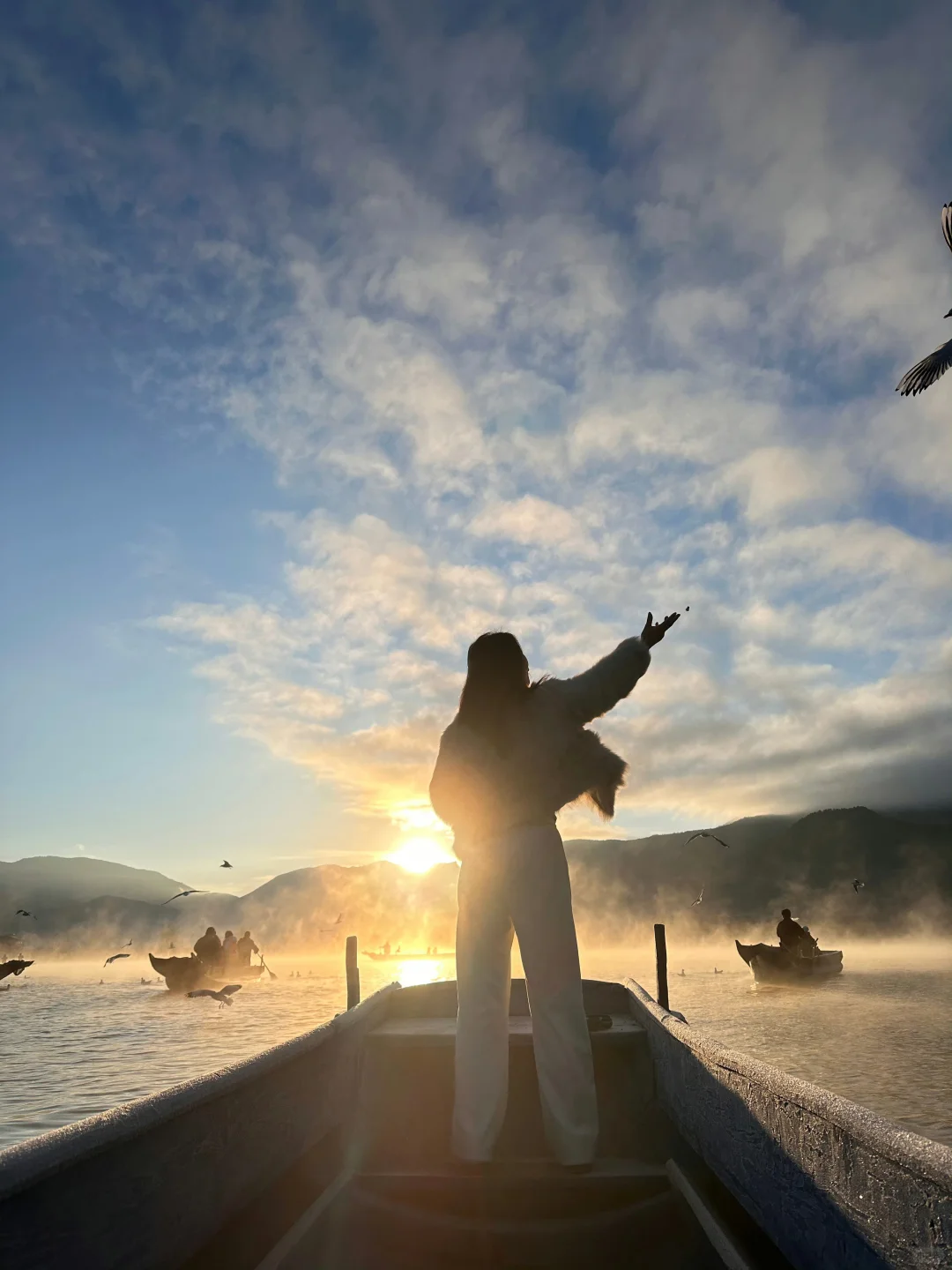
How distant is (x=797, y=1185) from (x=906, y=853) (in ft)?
489

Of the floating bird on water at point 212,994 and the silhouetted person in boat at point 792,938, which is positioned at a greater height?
the silhouetted person in boat at point 792,938

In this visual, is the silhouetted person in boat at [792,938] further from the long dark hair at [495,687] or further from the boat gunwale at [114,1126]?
the boat gunwale at [114,1126]

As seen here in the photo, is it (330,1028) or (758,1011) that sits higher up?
(330,1028)

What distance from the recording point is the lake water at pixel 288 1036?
39.9ft

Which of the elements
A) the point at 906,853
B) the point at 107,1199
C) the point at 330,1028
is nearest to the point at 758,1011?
the point at 330,1028

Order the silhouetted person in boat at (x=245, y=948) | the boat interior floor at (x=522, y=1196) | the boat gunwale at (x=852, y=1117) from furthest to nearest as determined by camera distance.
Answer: the silhouetted person in boat at (x=245, y=948) < the boat interior floor at (x=522, y=1196) < the boat gunwale at (x=852, y=1117)

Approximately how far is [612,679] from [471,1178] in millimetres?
2155

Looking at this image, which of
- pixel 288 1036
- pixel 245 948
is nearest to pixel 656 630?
pixel 288 1036

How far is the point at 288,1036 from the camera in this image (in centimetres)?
1678

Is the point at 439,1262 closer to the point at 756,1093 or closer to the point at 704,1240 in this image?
the point at 704,1240

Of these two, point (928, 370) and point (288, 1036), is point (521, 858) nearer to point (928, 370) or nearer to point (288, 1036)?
point (928, 370)

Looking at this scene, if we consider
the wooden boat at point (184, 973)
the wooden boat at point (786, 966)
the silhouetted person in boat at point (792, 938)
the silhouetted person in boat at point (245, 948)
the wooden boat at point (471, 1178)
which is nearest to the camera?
the wooden boat at point (471, 1178)

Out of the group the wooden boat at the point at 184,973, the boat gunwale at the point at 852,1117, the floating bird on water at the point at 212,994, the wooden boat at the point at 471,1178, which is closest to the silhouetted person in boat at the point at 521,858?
the wooden boat at the point at 471,1178

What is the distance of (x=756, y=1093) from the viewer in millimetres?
2898
